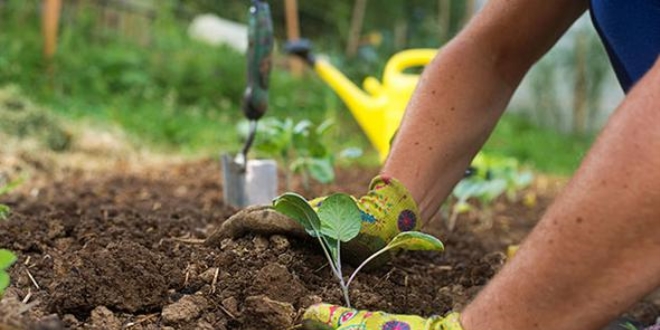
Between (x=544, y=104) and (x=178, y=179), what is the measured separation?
19.9 feet

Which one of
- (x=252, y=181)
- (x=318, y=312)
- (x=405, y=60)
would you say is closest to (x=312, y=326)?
(x=318, y=312)

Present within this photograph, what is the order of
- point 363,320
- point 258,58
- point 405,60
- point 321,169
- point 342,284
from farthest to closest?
point 405,60 < point 321,169 < point 258,58 < point 342,284 < point 363,320

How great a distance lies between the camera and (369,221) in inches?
54.0

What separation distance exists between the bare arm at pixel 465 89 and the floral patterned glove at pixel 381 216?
0.04 meters

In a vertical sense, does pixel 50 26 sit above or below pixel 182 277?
above

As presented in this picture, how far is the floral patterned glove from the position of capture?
1373mm

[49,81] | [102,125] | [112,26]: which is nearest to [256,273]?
[102,125]

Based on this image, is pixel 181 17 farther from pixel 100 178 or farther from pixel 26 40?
pixel 100 178

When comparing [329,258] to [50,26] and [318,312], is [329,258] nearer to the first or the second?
[318,312]

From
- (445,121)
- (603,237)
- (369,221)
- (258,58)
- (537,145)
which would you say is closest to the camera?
(603,237)

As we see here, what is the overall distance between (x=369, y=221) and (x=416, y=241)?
104 mm

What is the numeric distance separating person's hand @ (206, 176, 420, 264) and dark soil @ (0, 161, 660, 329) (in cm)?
2

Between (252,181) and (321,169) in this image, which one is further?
(321,169)

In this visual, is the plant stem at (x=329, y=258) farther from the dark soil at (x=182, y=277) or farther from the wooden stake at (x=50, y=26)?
the wooden stake at (x=50, y=26)
